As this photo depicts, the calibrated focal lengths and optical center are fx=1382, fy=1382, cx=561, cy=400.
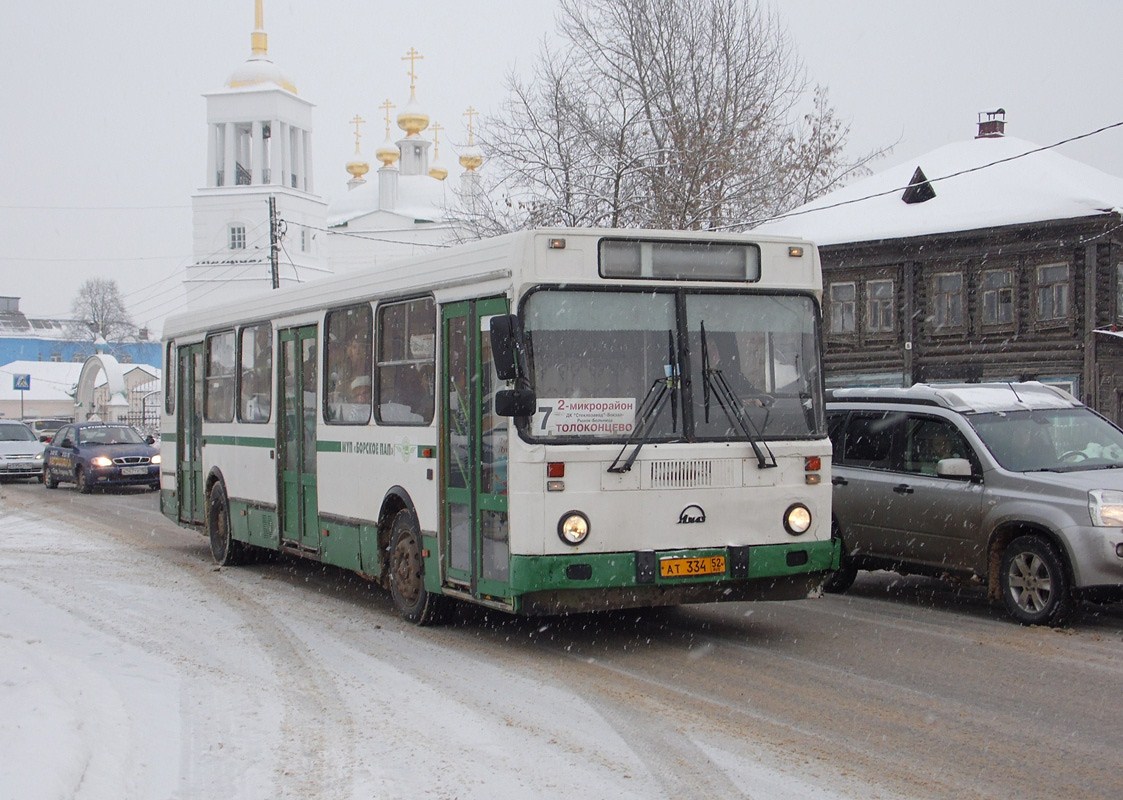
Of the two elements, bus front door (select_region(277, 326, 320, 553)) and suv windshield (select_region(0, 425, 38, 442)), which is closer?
bus front door (select_region(277, 326, 320, 553))

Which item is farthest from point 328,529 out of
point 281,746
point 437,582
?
point 281,746

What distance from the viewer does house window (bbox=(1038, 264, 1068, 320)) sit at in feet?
108

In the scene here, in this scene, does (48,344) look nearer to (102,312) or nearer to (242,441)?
(102,312)

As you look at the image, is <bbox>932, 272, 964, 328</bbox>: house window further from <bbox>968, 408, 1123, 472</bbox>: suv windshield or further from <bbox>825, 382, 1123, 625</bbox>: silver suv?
<bbox>968, 408, 1123, 472</bbox>: suv windshield

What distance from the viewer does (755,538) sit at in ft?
31.8

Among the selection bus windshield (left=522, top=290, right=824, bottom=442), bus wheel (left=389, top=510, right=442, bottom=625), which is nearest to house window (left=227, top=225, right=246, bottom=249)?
bus wheel (left=389, top=510, right=442, bottom=625)

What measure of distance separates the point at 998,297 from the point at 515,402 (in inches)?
1092

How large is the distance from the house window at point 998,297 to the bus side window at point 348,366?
25039 millimetres

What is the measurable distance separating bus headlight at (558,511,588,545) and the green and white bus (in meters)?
0.01

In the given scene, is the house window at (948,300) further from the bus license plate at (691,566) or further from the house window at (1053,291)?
the bus license plate at (691,566)

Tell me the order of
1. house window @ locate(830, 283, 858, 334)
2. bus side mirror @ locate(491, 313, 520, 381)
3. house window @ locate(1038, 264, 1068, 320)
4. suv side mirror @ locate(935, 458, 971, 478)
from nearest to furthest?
1. bus side mirror @ locate(491, 313, 520, 381)
2. suv side mirror @ locate(935, 458, 971, 478)
3. house window @ locate(1038, 264, 1068, 320)
4. house window @ locate(830, 283, 858, 334)

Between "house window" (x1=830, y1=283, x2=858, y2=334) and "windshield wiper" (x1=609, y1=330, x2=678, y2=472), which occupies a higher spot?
"house window" (x1=830, y1=283, x2=858, y2=334)

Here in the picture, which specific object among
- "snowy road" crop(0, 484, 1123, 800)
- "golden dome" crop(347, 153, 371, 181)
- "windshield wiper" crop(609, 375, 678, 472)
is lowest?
"snowy road" crop(0, 484, 1123, 800)

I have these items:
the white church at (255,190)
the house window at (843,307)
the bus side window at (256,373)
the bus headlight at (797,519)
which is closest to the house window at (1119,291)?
the house window at (843,307)
